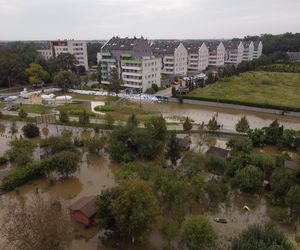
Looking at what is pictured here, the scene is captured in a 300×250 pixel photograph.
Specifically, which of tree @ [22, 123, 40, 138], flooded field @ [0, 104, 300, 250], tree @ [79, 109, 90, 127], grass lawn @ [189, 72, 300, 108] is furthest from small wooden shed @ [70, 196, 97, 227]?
grass lawn @ [189, 72, 300, 108]

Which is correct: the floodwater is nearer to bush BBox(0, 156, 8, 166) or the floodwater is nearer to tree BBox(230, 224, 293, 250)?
bush BBox(0, 156, 8, 166)

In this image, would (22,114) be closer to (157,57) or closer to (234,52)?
(157,57)

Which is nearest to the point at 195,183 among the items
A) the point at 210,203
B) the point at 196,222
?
the point at 210,203

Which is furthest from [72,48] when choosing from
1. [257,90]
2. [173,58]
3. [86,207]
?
[86,207]

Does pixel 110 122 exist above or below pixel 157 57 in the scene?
below

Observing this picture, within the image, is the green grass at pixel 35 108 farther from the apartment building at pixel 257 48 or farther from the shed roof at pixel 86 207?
the apartment building at pixel 257 48

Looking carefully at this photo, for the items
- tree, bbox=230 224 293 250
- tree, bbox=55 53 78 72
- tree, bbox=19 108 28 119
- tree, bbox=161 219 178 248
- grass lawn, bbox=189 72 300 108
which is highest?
tree, bbox=55 53 78 72
